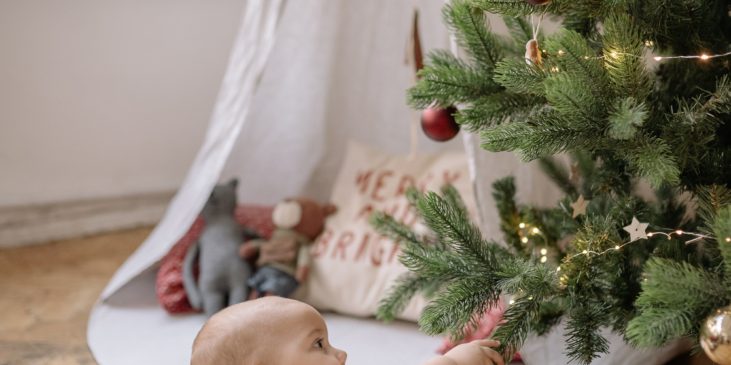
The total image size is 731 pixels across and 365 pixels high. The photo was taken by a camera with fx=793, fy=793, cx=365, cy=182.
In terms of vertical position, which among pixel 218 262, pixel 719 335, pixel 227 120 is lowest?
pixel 218 262

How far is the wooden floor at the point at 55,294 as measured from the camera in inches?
54.2

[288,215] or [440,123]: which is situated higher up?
[440,123]

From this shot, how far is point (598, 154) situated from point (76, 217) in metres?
1.45

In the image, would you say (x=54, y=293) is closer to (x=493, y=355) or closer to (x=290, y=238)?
(x=290, y=238)

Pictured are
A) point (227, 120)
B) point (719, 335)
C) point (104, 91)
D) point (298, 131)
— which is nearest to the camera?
point (719, 335)

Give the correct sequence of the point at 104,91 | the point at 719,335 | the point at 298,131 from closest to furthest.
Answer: the point at 719,335 < the point at 298,131 < the point at 104,91

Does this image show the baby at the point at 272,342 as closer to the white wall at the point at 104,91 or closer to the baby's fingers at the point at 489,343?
the baby's fingers at the point at 489,343

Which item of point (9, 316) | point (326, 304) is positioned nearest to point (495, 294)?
point (326, 304)

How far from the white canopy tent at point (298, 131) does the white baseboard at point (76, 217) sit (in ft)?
1.19

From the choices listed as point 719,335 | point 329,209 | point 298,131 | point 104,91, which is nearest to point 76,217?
point 104,91

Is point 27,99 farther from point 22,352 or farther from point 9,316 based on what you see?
point 22,352

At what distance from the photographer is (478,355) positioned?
1.03m

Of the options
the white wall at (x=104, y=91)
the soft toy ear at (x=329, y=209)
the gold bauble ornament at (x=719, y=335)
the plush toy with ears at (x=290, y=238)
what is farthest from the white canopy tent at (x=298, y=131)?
the gold bauble ornament at (x=719, y=335)

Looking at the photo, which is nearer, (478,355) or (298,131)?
(478,355)
